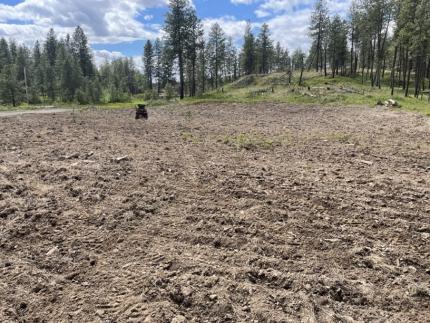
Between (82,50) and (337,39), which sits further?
(82,50)

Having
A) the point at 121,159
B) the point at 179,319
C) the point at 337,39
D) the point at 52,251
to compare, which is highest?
the point at 337,39

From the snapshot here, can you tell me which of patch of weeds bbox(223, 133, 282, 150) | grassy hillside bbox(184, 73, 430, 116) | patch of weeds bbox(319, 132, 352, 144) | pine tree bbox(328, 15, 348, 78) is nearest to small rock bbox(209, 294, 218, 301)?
patch of weeds bbox(223, 133, 282, 150)

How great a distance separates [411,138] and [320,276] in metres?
10.2

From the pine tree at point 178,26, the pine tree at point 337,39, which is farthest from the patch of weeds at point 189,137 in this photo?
the pine tree at point 337,39

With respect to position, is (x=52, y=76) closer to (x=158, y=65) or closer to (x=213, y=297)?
(x=158, y=65)

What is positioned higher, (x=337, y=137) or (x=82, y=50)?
(x=82, y=50)

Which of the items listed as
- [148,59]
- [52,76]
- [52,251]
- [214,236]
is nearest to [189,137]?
[214,236]

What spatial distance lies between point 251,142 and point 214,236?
7.02 metres

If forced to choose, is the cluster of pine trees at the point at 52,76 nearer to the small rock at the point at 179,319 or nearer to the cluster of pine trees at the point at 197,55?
the cluster of pine trees at the point at 197,55

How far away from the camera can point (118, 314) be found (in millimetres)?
3301

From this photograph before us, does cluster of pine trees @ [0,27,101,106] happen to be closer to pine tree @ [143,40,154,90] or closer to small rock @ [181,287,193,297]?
pine tree @ [143,40,154,90]

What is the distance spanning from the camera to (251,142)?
37.8 ft

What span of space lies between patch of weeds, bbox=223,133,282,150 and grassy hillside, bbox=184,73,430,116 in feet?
40.7

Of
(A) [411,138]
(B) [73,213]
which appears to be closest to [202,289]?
(B) [73,213]
